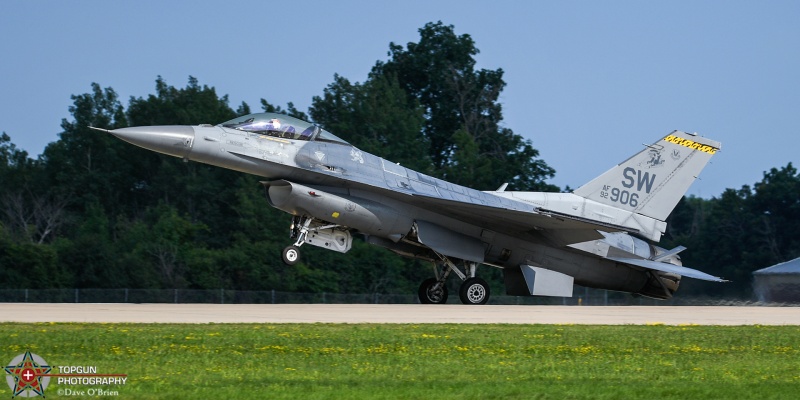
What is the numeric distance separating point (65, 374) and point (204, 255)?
33.7 m

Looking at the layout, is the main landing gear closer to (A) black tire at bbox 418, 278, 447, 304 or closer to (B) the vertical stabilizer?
(A) black tire at bbox 418, 278, 447, 304

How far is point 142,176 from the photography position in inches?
2074

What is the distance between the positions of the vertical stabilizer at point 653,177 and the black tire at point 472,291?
10.1 feet

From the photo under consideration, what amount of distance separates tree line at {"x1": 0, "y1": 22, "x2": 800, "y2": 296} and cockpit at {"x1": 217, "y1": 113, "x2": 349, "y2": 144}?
20.8 m

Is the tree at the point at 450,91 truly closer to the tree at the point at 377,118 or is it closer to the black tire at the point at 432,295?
the tree at the point at 377,118

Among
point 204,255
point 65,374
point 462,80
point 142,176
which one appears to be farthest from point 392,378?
point 462,80

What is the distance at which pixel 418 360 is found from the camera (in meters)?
11.0

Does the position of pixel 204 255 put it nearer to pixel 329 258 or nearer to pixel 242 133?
pixel 329 258

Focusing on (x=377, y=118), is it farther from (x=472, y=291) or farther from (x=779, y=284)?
(x=472, y=291)

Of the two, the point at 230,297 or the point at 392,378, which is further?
the point at 230,297

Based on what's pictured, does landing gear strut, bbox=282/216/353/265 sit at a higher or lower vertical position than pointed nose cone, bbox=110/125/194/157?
lower

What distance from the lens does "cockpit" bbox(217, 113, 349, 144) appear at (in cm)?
2027

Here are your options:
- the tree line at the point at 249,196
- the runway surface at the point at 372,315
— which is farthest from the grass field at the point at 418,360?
the tree line at the point at 249,196
